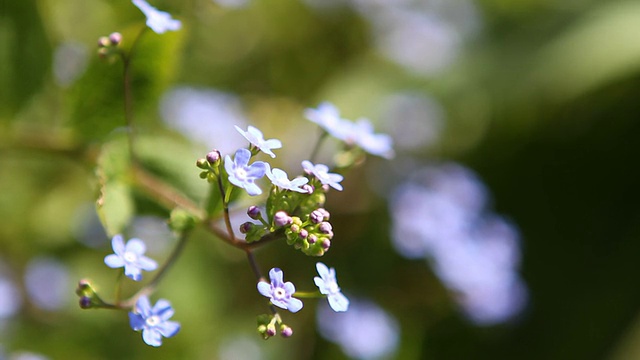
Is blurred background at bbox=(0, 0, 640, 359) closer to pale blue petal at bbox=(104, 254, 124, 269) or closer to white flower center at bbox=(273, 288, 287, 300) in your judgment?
pale blue petal at bbox=(104, 254, 124, 269)

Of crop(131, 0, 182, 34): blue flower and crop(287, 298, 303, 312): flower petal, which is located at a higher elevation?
crop(131, 0, 182, 34): blue flower

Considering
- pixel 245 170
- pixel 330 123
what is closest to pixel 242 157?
pixel 245 170

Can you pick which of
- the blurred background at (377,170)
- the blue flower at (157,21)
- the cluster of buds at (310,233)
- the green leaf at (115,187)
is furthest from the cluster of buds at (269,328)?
the blurred background at (377,170)

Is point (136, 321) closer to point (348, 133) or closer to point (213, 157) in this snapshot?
point (213, 157)

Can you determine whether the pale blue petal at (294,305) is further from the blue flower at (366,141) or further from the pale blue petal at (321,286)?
the blue flower at (366,141)

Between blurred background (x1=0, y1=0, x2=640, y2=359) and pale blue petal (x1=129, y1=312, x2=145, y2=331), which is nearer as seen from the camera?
pale blue petal (x1=129, y1=312, x2=145, y2=331)

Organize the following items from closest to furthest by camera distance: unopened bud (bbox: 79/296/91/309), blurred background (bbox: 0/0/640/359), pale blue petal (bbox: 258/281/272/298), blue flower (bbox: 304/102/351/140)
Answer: pale blue petal (bbox: 258/281/272/298)
unopened bud (bbox: 79/296/91/309)
blue flower (bbox: 304/102/351/140)
blurred background (bbox: 0/0/640/359)

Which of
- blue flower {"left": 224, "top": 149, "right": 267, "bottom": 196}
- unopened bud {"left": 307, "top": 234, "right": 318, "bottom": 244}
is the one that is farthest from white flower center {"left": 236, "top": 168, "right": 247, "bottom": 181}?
unopened bud {"left": 307, "top": 234, "right": 318, "bottom": 244}

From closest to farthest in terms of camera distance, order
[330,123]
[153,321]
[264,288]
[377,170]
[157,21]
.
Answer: [264,288]
[153,321]
[157,21]
[330,123]
[377,170]
